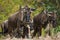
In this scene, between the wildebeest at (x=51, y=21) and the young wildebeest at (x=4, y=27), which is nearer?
the young wildebeest at (x=4, y=27)

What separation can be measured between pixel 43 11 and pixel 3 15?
700 mm

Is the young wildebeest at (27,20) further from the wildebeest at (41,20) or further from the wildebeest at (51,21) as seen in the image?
the wildebeest at (51,21)

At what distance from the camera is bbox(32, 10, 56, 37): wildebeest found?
4902 millimetres

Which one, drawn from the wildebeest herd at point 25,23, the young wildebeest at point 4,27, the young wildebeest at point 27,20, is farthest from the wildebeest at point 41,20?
the young wildebeest at point 4,27

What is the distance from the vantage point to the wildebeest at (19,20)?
4820 millimetres

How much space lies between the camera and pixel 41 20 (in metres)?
4.91

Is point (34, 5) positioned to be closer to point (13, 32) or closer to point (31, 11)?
point (31, 11)

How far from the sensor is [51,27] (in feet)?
16.2

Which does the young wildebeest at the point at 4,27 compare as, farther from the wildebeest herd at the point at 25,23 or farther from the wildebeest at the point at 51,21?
the wildebeest at the point at 51,21

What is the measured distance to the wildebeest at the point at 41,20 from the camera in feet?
16.1

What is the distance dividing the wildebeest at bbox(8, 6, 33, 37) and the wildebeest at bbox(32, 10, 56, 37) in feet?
0.57

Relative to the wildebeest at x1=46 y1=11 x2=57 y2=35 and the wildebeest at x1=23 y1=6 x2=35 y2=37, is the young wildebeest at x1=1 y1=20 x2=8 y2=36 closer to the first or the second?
the wildebeest at x1=23 y1=6 x2=35 y2=37

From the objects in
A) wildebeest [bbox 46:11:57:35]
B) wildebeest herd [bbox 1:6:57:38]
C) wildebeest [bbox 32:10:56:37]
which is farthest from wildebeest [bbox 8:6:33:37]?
wildebeest [bbox 46:11:57:35]

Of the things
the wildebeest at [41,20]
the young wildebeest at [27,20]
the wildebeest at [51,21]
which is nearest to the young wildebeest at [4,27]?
the young wildebeest at [27,20]
